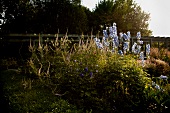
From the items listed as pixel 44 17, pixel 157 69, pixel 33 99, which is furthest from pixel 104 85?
pixel 44 17

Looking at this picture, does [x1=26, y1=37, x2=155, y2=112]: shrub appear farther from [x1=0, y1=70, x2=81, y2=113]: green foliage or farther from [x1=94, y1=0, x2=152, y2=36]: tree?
[x1=94, y1=0, x2=152, y2=36]: tree

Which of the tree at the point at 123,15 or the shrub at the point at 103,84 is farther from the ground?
the tree at the point at 123,15

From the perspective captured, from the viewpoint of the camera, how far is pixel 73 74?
7.21m

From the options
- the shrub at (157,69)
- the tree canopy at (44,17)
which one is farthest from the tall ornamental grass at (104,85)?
the tree canopy at (44,17)

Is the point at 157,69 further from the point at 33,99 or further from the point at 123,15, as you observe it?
the point at 123,15

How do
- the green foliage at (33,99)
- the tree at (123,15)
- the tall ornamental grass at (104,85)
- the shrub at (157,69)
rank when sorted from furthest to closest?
the tree at (123,15), the shrub at (157,69), the tall ornamental grass at (104,85), the green foliage at (33,99)

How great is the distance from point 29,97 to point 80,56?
1.88 m

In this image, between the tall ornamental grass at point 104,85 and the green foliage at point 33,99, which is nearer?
the green foliage at point 33,99

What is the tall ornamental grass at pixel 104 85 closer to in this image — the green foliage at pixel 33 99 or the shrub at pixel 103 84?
the shrub at pixel 103 84

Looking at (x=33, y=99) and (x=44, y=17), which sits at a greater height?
(x=44, y=17)

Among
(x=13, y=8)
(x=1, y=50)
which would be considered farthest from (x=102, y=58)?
(x=13, y=8)

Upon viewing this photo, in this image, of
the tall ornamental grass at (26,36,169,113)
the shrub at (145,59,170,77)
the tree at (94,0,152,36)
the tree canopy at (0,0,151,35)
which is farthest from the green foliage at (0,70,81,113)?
the tree at (94,0,152,36)

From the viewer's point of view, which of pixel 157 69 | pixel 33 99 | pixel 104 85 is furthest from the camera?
pixel 157 69

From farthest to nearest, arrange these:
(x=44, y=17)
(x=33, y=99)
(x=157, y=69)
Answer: (x=44, y=17) < (x=157, y=69) < (x=33, y=99)
